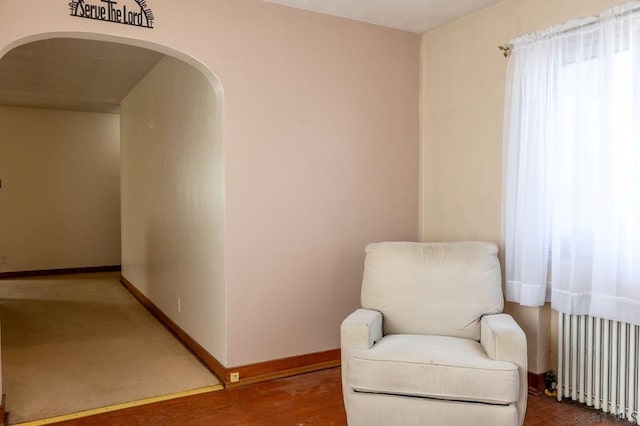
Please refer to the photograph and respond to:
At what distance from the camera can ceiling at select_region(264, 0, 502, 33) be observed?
313 centimetres

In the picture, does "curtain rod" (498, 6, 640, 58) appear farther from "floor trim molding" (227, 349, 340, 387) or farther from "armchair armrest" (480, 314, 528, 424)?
"floor trim molding" (227, 349, 340, 387)

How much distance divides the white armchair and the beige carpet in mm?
1241

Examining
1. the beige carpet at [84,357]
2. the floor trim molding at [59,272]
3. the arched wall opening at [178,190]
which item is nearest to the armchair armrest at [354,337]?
the arched wall opening at [178,190]

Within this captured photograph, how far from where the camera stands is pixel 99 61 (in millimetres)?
4551

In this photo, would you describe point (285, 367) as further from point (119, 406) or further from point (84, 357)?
point (84, 357)

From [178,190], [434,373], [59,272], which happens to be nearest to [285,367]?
[434,373]

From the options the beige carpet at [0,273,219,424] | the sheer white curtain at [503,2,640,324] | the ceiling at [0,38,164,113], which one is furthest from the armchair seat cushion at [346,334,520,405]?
the ceiling at [0,38,164,113]

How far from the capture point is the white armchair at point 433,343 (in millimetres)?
2195

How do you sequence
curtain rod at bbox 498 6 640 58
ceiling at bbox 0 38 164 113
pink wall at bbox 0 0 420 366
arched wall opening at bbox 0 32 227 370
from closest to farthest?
curtain rod at bbox 498 6 640 58 → pink wall at bbox 0 0 420 366 → arched wall opening at bbox 0 32 227 370 → ceiling at bbox 0 38 164 113

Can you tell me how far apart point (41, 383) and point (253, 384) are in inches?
53.9

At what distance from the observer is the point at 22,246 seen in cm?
728

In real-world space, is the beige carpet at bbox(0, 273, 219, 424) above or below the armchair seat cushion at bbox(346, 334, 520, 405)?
below

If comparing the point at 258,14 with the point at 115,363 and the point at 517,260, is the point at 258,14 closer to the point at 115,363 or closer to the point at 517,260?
the point at 517,260

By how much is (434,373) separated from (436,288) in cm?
65
